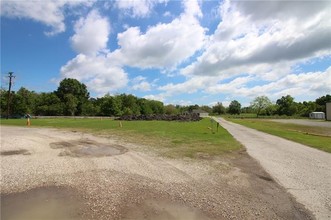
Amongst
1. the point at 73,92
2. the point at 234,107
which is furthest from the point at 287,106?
the point at 73,92

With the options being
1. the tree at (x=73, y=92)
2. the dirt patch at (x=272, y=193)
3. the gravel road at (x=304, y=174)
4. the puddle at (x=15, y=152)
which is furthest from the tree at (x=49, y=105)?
the dirt patch at (x=272, y=193)

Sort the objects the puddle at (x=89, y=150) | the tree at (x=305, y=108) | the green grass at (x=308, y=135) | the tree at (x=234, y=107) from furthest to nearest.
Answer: the tree at (x=234, y=107) → the tree at (x=305, y=108) → the green grass at (x=308, y=135) → the puddle at (x=89, y=150)

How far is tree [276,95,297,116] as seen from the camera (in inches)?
4728

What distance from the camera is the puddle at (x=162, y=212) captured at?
5.64 meters

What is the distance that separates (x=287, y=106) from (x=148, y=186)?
129452mm

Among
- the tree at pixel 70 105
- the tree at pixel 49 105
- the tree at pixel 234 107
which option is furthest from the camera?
the tree at pixel 234 107

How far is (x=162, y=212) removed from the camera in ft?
19.3

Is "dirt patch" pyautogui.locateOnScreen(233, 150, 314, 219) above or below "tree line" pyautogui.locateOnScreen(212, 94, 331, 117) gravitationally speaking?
below

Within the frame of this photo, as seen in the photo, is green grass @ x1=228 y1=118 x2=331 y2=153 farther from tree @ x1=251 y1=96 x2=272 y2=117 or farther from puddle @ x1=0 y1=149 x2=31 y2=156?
tree @ x1=251 y1=96 x2=272 y2=117

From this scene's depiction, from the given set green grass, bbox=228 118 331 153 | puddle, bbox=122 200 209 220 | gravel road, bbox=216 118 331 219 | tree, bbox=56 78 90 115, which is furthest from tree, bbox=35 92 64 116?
puddle, bbox=122 200 209 220

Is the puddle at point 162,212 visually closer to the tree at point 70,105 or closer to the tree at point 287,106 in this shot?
the tree at point 70,105

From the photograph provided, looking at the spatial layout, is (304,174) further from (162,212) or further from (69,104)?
(69,104)

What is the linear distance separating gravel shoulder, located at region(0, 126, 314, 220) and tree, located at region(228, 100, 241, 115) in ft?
449

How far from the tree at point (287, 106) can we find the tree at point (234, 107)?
2173cm
